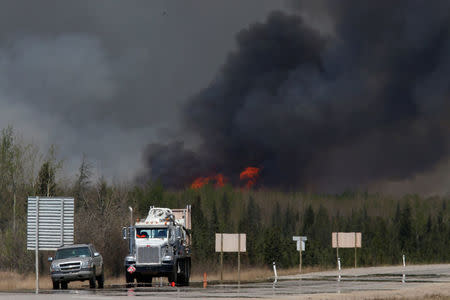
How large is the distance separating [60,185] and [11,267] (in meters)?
12.6

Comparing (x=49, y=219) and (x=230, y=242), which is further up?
(x=49, y=219)

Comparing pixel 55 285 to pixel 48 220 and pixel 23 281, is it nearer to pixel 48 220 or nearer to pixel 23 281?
pixel 48 220

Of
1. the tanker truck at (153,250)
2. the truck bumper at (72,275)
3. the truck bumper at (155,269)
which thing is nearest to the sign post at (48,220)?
the truck bumper at (72,275)

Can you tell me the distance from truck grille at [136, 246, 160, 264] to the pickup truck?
263 cm

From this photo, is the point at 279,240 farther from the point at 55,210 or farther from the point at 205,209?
the point at 55,210

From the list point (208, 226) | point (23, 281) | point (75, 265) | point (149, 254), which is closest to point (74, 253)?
point (75, 265)

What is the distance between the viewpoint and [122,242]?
68.5 meters

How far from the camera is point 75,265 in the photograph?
42469 millimetres

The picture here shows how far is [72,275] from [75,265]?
22.5 inches

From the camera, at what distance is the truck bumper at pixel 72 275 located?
1662 inches

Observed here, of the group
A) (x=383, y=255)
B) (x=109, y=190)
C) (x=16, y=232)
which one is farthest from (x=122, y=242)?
(x=383, y=255)

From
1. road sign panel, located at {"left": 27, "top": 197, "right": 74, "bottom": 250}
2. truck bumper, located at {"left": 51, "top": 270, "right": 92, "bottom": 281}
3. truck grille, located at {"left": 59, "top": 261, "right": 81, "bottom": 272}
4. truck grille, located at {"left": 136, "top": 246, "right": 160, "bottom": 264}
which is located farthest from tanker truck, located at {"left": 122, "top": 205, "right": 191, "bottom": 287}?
road sign panel, located at {"left": 27, "top": 197, "right": 74, "bottom": 250}

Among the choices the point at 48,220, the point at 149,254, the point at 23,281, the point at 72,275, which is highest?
the point at 48,220

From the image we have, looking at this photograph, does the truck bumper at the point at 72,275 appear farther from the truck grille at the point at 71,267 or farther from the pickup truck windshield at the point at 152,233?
the pickup truck windshield at the point at 152,233
